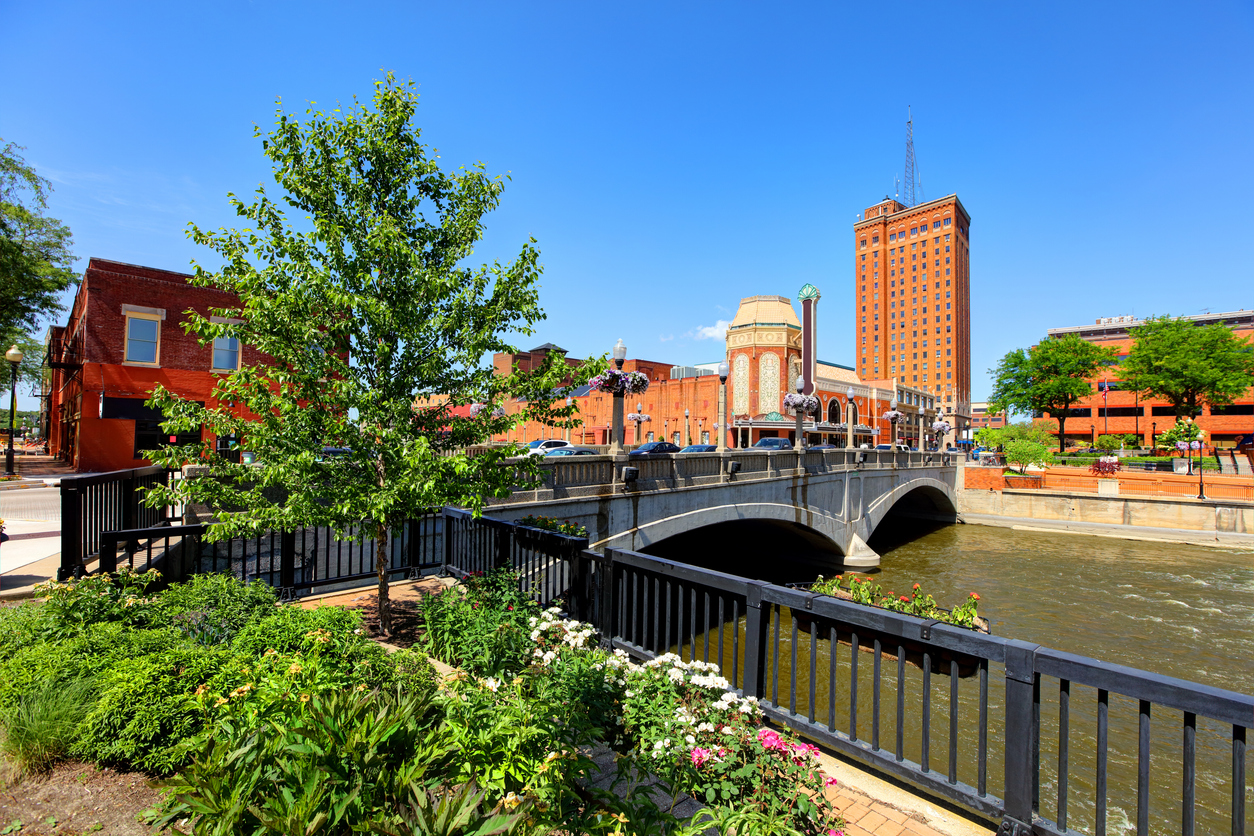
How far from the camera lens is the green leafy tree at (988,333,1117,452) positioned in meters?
63.9

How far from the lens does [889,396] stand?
7094 centimetres

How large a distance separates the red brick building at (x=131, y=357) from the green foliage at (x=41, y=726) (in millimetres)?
21302

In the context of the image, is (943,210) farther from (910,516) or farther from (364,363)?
(364,363)

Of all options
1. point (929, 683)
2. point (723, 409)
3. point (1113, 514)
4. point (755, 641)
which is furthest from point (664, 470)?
point (1113, 514)

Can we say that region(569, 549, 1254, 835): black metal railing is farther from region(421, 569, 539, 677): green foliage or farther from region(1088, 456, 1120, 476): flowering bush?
region(1088, 456, 1120, 476): flowering bush

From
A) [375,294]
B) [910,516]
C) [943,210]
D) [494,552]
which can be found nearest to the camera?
[375,294]

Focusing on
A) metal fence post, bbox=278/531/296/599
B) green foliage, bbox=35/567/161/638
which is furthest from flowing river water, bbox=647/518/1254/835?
metal fence post, bbox=278/531/296/599

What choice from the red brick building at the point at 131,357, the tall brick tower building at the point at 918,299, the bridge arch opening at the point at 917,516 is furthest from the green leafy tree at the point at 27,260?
the tall brick tower building at the point at 918,299

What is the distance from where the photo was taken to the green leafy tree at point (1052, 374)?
63.9 meters

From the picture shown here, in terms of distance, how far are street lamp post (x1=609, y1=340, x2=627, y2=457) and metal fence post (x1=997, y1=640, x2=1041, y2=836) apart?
407 inches

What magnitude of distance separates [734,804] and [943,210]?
12933 cm

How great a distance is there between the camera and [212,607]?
5316mm

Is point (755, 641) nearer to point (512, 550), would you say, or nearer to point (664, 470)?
point (512, 550)

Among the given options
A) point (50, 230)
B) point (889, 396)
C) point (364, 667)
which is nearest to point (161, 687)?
point (364, 667)
